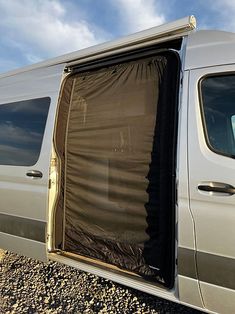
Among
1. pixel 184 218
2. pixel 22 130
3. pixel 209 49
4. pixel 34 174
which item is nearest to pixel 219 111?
pixel 209 49

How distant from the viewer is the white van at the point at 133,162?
8.79 feet

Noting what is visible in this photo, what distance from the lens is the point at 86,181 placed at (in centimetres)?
377

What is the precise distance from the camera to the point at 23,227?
12.9ft

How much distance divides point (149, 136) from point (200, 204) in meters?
0.85

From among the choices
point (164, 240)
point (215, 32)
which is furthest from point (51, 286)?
point (215, 32)

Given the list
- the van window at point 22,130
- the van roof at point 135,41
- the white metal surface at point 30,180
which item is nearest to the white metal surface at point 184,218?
the van roof at point 135,41

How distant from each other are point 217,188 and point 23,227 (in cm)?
220

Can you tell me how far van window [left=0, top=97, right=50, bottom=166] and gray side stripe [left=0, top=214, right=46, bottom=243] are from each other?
1.93 feet

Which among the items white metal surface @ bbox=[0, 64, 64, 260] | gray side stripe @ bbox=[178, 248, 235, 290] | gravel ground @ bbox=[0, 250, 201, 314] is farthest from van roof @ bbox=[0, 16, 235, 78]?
gravel ground @ bbox=[0, 250, 201, 314]

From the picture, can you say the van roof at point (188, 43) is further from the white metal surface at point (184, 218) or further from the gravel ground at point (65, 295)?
Result: the gravel ground at point (65, 295)

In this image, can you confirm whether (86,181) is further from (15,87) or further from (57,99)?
(15,87)

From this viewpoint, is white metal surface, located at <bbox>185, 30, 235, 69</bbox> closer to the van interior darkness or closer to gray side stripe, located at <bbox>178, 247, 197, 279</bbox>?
the van interior darkness

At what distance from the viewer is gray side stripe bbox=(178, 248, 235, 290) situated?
8.39 ft

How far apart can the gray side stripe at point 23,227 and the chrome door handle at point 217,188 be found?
176cm
